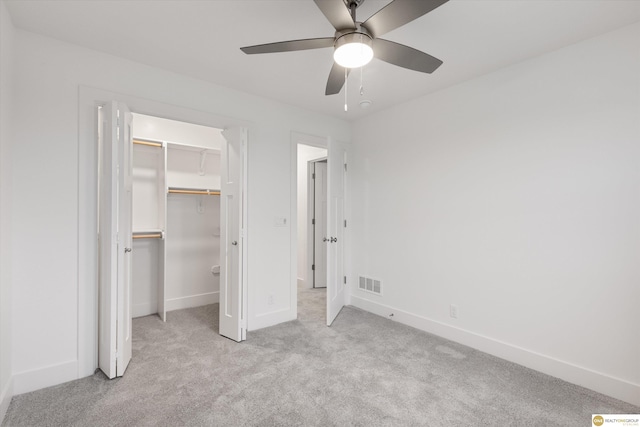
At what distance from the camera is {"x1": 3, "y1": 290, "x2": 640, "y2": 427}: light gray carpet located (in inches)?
72.9

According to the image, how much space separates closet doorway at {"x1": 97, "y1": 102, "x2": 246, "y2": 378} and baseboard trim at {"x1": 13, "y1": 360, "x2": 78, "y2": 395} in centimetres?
18

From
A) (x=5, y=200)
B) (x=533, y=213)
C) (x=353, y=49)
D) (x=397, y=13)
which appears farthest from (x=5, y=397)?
(x=533, y=213)

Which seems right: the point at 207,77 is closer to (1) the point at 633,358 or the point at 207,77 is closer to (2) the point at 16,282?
(2) the point at 16,282

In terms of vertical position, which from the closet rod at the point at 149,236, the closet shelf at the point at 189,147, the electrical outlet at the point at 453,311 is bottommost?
the electrical outlet at the point at 453,311

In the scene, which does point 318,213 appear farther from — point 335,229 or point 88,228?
point 88,228

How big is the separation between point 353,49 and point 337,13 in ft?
0.68

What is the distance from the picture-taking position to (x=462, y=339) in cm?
293

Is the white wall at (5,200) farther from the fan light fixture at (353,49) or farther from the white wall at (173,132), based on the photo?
the fan light fixture at (353,49)

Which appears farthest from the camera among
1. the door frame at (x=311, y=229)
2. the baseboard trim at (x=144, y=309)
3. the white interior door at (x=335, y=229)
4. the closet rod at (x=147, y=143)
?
the door frame at (x=311, y=229)

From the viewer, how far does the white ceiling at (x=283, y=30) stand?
73.7 inches

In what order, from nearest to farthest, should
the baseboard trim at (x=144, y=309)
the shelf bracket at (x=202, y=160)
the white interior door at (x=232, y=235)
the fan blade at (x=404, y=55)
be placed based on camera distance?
the fan blade at (x=404, y=55)
the white interior door at (x=232, y=235)
the baseboard trim at (x=144, y=309)
the shelf bracket at (x=202, y=160)

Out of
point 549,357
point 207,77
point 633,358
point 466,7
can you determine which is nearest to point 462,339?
point 549,357

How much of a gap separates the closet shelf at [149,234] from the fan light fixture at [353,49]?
2.81 meters

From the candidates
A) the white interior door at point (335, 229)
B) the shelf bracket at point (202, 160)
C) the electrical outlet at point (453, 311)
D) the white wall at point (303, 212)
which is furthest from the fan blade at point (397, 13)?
the white wall at point (303, 212)
